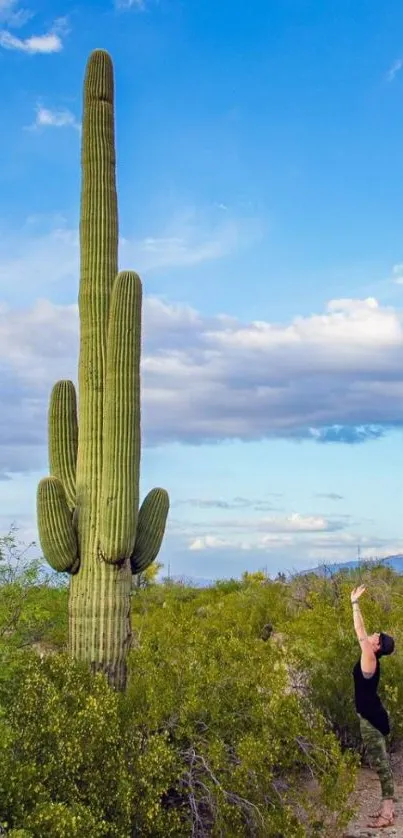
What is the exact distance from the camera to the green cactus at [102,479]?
9.76 m

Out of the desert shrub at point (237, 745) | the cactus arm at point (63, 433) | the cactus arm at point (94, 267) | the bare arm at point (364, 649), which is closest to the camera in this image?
the desert shrub at point (237, 745)

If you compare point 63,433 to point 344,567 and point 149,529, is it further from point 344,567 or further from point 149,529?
point 344,567

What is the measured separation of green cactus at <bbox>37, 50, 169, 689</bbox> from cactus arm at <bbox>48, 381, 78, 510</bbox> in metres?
0.01

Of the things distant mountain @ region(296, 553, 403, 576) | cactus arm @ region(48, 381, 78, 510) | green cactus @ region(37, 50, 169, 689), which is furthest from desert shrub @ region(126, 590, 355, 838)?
distant mountain @ region(296, 553, 403, 576)

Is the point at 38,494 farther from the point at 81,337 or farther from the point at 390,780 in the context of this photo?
the point at 390,780

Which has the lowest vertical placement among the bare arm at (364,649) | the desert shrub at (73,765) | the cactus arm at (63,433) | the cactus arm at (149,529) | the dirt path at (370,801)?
the dirt path at (370,801)

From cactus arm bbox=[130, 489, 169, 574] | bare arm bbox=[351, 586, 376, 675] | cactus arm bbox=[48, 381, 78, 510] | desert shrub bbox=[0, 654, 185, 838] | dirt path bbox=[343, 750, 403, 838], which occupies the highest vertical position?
cactus arm bbox=[48, 381, 78, 510]

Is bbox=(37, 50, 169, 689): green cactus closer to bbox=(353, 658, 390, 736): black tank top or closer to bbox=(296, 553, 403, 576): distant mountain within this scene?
bbox=(353, 658, 390, 736): black tank top

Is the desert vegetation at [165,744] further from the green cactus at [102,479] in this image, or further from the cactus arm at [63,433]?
the cactus arm at [63,433]

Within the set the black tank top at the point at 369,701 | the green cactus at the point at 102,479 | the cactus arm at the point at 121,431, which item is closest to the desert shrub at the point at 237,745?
the black tank top at the point at 369,701

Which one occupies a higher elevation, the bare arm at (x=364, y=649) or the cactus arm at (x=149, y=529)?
the cactus arm at (x=149, y=529)

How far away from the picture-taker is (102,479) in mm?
10008

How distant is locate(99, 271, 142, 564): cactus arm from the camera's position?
385 inches

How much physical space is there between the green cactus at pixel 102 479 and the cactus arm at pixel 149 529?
0.4 inches
